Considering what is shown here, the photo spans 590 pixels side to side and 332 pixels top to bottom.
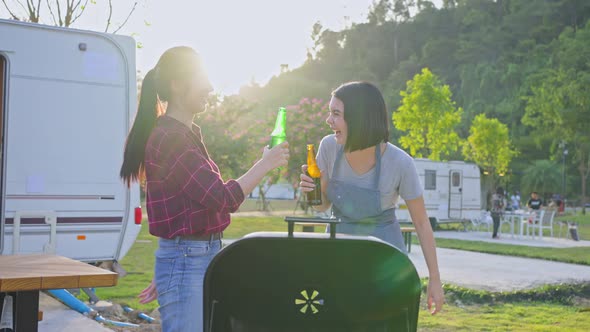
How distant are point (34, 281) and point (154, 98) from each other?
0.83 m

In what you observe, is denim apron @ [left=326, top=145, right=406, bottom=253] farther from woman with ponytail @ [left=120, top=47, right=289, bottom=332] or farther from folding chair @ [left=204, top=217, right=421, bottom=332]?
folding chair @ [left=204, top=217, right=421, bottom=332]

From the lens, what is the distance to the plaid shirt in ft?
7.72

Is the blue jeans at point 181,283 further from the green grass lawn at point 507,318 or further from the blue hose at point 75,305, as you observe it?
the green grass lawn at point 507,318

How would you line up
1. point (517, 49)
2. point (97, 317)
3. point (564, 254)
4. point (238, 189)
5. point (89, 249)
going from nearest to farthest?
point (238, 189) < point (97, 317) < point (89, 249) < point (564, 254) < point (517, 49)

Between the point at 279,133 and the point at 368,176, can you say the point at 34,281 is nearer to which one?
the point at 279,133

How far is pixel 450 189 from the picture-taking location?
23.9 meters

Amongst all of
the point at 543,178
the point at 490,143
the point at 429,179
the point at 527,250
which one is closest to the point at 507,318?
the point at 527,250

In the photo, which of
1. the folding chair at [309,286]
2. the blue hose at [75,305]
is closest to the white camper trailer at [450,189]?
the blue hose at [75,305]

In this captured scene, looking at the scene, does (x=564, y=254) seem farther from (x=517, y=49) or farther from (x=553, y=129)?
(x=517, y=49)

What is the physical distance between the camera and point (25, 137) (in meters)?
6.84

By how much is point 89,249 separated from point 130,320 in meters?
0.87

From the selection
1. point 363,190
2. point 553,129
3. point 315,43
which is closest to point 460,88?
point 315,43

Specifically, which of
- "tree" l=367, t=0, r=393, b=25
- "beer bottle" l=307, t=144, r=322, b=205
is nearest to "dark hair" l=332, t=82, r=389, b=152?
"beer bottle" l=307, t=144, r=322, b=205

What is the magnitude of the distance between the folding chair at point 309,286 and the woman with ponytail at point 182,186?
52 centimetres
